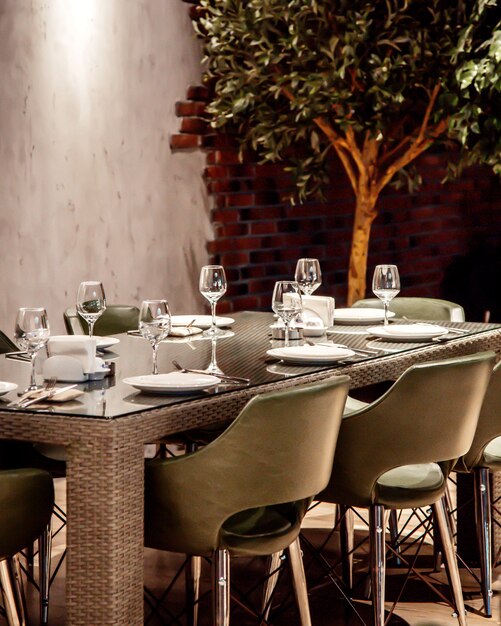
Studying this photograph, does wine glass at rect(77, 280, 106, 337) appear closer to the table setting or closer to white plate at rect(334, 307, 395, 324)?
the table setting

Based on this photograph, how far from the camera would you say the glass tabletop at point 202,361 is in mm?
2547

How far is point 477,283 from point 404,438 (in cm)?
436

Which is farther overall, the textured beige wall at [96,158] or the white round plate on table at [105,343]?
the textured beige wall at [96,158]

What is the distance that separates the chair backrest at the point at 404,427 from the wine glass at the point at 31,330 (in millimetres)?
781

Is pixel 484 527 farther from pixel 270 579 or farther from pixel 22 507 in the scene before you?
pixel 22 507

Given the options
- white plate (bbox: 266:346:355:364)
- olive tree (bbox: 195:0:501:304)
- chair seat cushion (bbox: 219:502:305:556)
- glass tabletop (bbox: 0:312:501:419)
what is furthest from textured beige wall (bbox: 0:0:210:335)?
chair seat cushion (bbox: 219:502:305:556)

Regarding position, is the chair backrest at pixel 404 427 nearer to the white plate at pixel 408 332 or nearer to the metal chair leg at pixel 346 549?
the white plate at pixel 408 332

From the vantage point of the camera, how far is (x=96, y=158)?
5.25 metres

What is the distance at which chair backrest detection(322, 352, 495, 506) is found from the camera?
288 centimetres

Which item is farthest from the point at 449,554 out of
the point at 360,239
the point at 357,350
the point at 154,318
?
the point at 360,239

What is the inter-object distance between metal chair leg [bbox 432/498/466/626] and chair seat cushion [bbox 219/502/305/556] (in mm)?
612

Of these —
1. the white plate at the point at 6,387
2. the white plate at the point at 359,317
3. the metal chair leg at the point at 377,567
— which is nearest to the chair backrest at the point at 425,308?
the white plate at the point at 359,317

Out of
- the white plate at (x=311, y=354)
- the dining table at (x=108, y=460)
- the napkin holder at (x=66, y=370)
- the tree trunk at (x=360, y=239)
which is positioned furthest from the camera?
the tree trunk at (x=360, y=239)

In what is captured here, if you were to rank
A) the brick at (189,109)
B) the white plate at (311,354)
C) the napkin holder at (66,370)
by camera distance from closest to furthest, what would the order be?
the napkin holder at (66,370), the white plate at (311,354), the brick at (189,109)
